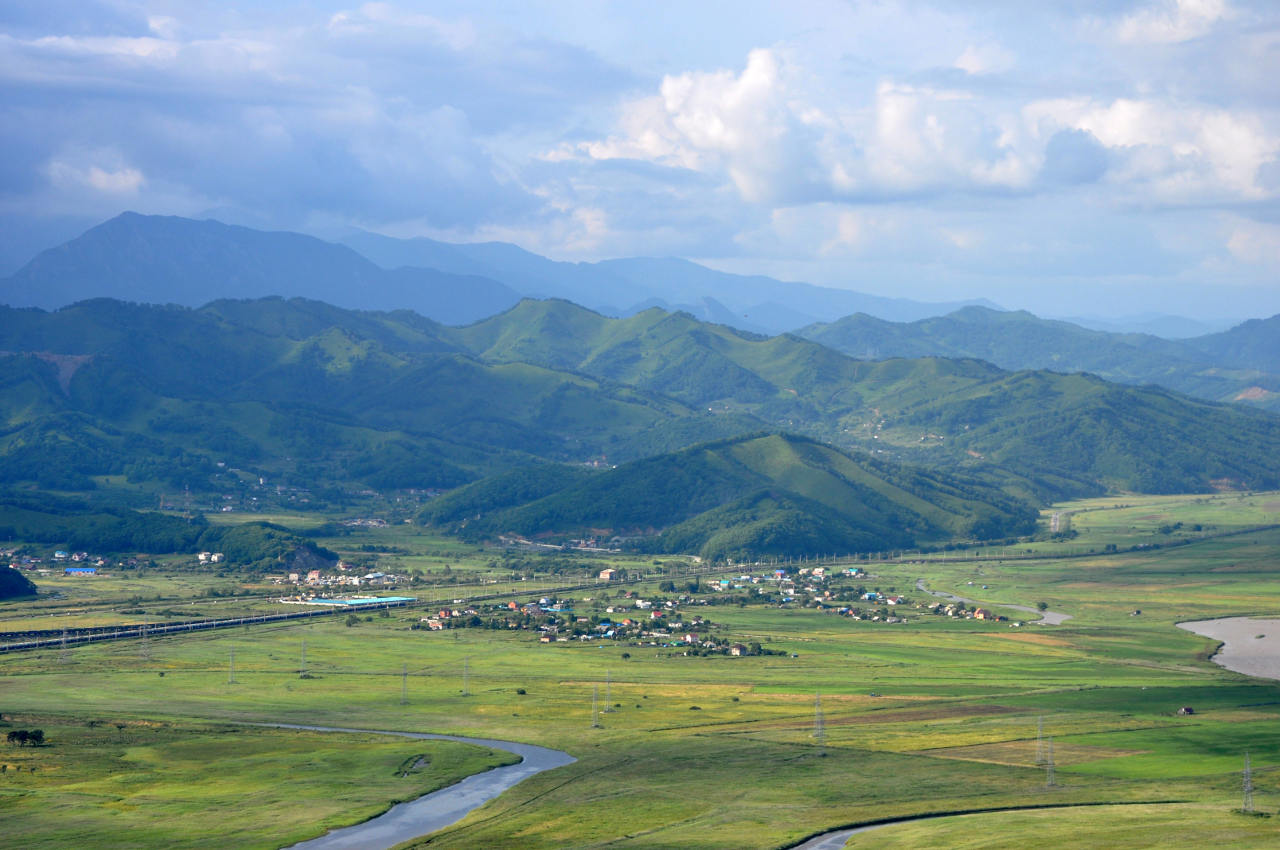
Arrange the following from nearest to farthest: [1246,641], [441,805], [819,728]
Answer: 1. [441,805]
2. [819,728]
3. [1246,641]

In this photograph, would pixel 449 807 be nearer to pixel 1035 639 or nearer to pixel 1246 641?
pixel 1035 639

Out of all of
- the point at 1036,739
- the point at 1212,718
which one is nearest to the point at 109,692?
the point at 1036,739

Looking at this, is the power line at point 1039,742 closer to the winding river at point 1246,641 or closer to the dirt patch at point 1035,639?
the winding river at point 1246,641

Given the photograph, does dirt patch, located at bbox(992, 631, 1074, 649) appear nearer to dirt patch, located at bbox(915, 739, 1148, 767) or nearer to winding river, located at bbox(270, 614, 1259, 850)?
winding river, located at bbox(270, 614, 1259, 850)

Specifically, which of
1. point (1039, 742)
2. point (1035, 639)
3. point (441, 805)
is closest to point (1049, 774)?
point (1039, 742)

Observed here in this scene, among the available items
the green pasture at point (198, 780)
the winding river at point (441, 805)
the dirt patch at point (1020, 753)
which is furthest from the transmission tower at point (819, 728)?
the green pasture at point (198, 780)
